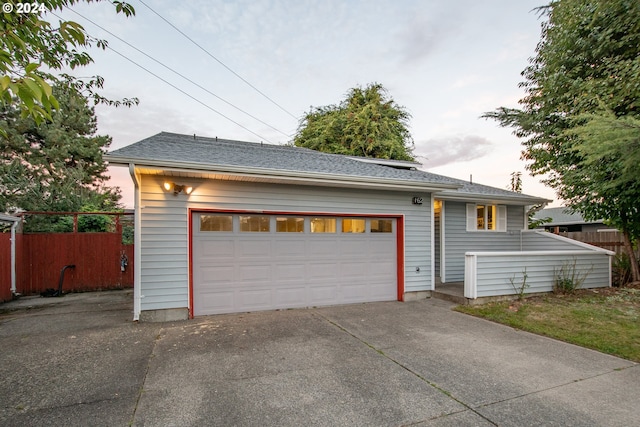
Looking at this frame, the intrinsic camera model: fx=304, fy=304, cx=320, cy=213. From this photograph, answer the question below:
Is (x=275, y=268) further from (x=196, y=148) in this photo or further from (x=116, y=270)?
(x=116, y=270)

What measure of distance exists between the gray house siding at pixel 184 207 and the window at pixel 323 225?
22 cm

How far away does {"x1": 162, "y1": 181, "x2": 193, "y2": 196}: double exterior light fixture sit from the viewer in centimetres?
527

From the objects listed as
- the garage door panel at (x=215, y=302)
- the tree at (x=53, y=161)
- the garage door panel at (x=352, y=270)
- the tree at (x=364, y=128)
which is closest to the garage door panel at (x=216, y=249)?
the garage door panel at (x=215, y=302)

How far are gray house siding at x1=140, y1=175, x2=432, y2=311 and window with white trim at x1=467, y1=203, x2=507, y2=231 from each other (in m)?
3.26

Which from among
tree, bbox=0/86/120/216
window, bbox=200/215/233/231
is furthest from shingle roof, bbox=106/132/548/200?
tree, bbox=0/86/120/216

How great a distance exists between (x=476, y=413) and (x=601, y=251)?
25.1 ft

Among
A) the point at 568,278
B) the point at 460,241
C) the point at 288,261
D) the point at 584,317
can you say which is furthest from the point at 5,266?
the point at 568,278

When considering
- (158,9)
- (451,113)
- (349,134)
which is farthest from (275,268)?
(349,134)

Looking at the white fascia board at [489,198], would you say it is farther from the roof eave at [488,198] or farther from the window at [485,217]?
the window at [485,217]

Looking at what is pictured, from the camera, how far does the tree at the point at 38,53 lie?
1295mm

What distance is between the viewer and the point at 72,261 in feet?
27.1

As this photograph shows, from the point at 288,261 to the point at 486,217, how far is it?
6200 millimetres

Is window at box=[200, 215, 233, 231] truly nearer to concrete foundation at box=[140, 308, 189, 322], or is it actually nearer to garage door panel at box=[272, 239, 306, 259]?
garage door panel at box=[272, 239, 306, 259]

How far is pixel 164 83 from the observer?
391 inches
